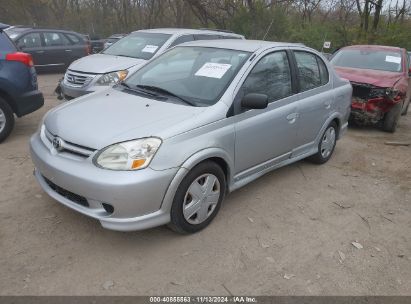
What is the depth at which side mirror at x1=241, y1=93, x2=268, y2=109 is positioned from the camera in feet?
11.5

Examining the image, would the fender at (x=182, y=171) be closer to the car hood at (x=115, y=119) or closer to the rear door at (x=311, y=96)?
the car hood at (x=115, y=119)

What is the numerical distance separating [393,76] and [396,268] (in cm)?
525

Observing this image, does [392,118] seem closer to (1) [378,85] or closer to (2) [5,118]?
(1) [378,85]

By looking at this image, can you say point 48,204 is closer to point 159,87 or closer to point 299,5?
point 159,87

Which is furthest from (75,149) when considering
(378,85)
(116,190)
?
(378,85)

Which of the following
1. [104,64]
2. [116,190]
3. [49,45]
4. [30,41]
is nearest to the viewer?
[116,190]

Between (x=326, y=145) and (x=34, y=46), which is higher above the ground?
(x=34, y=46)

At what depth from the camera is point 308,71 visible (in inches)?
186

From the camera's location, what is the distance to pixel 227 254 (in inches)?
128

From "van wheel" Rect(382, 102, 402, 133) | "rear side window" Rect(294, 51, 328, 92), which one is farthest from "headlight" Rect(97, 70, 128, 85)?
"van wheel" Rect(382, 102, 402, 133)

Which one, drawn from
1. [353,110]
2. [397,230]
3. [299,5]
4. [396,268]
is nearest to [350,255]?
[396,268]

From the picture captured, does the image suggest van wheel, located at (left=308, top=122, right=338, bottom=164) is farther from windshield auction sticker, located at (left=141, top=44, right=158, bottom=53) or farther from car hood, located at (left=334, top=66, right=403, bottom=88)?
windshield auction sticker, located at (left=141, top=44, right=158, bottom=53)

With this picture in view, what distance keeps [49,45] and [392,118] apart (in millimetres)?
10087

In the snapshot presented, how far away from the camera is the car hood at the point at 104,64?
Answer: 22.9 ft
